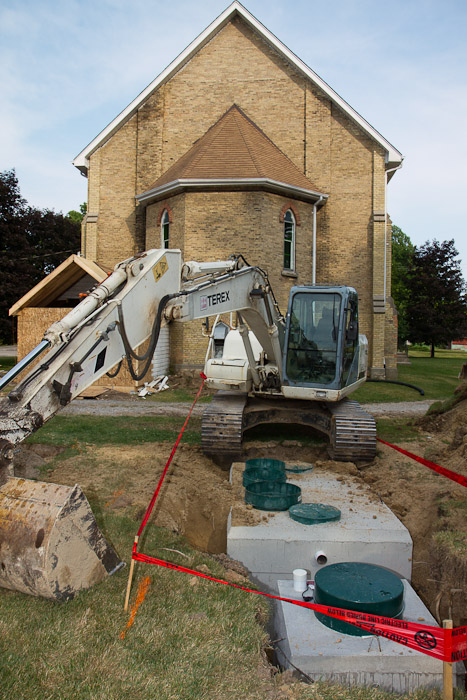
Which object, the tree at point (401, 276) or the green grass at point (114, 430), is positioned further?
the tree at point (401, 276)

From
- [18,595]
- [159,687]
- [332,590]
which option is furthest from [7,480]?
[332,590]

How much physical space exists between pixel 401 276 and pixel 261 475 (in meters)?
44.0

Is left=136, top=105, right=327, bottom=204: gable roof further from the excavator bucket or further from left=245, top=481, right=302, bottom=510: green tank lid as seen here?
the excavator bucket

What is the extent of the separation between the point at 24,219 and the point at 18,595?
83.6 ft

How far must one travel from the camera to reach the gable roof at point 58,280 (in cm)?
1784

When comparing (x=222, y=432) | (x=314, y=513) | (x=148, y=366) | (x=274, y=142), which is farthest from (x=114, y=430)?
(x=274, y=142)

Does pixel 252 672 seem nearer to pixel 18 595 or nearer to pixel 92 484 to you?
pixel 18 595

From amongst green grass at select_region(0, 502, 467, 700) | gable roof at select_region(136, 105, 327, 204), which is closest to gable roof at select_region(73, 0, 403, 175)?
gable roof at select_region(136, 105, 327, 204)

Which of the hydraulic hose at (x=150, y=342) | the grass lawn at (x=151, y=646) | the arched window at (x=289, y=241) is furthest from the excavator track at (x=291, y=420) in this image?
the arched window at (x=289, y=241)

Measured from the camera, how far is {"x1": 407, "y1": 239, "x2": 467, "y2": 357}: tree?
39.5m

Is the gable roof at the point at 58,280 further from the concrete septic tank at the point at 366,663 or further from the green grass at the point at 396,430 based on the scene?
the concrete septic tank at the point at 366,663

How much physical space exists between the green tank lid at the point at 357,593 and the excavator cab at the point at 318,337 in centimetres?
411

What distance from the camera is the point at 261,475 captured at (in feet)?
24.6

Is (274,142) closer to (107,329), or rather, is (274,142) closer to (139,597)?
(107,329)
